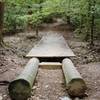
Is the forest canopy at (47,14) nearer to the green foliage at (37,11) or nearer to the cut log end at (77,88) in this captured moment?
the green foliage at (37,11)

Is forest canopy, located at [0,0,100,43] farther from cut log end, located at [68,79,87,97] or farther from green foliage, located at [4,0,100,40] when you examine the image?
cut log end, located at [68,79,87,97]

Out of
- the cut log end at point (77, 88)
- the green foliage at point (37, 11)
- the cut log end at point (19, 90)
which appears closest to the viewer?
the cut log end at point (19, 90)

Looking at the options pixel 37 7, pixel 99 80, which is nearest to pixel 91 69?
pixel 99 80

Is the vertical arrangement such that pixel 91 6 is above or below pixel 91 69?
above

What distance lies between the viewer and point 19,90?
5.31 meters

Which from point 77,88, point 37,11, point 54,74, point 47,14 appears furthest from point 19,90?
point 47,14

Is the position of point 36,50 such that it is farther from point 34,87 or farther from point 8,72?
point 34,87

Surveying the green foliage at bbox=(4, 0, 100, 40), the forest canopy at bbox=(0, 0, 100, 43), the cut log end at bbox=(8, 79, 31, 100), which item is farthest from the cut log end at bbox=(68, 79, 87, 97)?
the green foliage at bbox=(4, 0, 100, 40)

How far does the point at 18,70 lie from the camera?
7.89 m

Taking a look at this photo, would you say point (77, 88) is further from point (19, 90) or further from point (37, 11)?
point (37, 11)

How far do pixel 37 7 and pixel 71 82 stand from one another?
11263mm

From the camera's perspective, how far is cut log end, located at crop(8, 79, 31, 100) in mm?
5316

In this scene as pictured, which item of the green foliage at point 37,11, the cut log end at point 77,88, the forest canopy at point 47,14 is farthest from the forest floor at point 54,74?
the green foliage at point 37,11

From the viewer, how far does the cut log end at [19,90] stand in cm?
532
